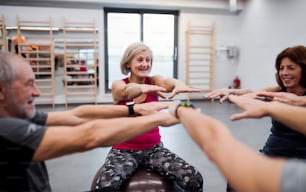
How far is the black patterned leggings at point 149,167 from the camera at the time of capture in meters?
1.54

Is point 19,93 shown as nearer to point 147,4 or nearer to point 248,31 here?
point 147,4

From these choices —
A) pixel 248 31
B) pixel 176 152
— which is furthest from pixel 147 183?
pixel 248 31

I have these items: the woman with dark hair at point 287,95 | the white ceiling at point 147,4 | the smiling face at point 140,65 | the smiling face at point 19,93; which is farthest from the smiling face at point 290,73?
the white ceiling at point 147,4

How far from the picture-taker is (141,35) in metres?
6.25

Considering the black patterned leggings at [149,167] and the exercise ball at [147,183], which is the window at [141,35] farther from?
the exercise ball at [147,183]

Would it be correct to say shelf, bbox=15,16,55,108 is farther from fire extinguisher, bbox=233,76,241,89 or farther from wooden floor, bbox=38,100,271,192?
fire extinguisher, bbox=233,76,241,89

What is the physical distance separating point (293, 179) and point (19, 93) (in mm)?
724

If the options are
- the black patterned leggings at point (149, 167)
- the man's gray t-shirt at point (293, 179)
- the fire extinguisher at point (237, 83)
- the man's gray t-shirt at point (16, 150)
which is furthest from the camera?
the fire extinguisher at point (237, 83)

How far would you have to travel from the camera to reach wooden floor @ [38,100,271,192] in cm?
240

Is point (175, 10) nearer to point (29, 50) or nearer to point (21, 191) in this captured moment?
point (29, 50)

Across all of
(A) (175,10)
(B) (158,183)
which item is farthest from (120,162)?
(A) (175,10)

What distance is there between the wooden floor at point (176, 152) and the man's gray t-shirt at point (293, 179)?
5.03 ft

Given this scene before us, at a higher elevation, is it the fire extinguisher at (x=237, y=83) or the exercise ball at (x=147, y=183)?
the fire extinguisher at (x=237, y=83)

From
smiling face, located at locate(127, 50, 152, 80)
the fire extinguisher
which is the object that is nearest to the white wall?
the fire extinguisher
